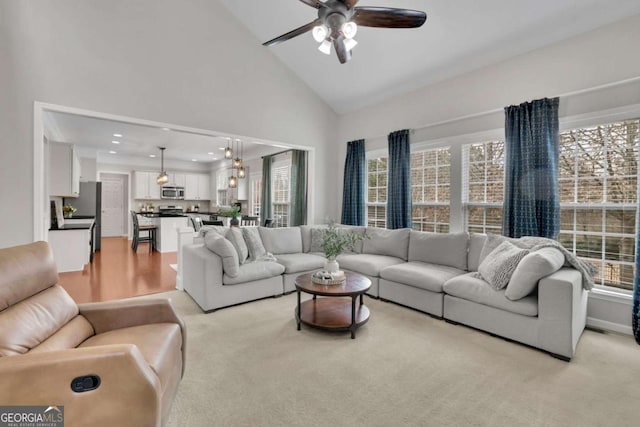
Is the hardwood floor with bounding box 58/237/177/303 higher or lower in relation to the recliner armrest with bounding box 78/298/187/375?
lower

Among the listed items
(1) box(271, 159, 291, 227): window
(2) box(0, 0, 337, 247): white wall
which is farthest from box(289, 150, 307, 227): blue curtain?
(2) box(0, 0, 337, 247): white wall

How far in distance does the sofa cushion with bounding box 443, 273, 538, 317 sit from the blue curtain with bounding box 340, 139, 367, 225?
2.46 meters

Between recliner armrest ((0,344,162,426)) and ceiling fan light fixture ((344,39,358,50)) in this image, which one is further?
ceiling fan light fixture ((344,39,358,50))

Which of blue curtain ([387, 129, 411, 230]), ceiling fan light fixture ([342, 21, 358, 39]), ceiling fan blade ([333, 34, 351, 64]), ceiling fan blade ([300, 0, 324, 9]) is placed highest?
ceiling fan blade ([300, 0, 324, 9])

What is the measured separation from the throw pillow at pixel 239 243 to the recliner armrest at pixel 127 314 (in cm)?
186

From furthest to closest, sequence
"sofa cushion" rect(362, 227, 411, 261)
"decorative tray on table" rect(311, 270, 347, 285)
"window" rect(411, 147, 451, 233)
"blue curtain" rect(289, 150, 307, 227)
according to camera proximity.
Answer: "blue curtain" rect(289, 150, 307, 227)
"window" rect(411, 147, 451, 233)
"sofa cushion" rect(362, 227, 411, 261)
"decorative tray on table" rect(311, 270, 347, 285)

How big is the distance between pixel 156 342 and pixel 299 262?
263cm

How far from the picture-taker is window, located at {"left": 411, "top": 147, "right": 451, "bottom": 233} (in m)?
4.44

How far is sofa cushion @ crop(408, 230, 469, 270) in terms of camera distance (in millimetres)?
3726

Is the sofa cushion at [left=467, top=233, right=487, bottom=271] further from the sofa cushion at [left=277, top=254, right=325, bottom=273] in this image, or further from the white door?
the white door

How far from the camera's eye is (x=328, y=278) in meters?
3.09

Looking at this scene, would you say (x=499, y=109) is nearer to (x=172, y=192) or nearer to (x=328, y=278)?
(x=328, y=278)

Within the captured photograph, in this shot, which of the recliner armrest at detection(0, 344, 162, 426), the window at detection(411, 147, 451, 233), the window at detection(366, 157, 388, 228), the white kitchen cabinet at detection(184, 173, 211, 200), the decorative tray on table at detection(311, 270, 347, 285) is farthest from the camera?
the white kitchen cabinet at detection(184, 173, 211, 200)

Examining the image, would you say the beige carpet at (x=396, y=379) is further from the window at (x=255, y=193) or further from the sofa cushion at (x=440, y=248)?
the window at (x=255, y=193)
